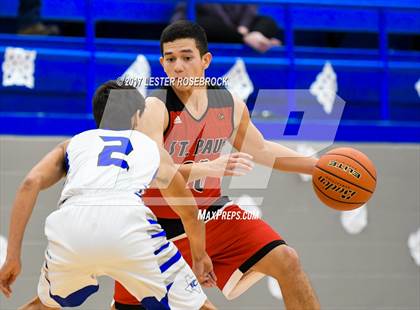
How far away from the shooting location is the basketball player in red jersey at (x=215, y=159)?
13.2ft

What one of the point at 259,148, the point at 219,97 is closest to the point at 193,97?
the point at 219,97

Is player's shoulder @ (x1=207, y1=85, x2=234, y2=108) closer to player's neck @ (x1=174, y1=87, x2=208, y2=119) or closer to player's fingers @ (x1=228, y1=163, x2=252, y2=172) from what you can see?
player's neck @ (x1=174, y1=87, x2=208, y2=119)

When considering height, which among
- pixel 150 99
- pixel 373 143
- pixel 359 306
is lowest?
pixel 359 306

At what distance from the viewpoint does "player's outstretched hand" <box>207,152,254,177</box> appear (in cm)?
371

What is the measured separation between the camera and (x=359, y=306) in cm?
588

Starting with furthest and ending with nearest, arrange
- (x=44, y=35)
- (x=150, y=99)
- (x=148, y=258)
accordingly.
→ (x=44, y=35) → (x=150, y=99) → (x=148, y=258)

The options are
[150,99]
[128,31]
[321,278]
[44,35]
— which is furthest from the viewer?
[128,31]

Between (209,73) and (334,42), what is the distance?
64.7 inches

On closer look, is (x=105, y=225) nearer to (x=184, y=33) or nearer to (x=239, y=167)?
(x=239, y=167)

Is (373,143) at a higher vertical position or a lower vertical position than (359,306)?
higher

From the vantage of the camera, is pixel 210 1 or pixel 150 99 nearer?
pixel 150 99

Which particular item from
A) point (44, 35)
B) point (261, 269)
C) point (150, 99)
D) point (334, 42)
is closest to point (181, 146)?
point (150, 99)

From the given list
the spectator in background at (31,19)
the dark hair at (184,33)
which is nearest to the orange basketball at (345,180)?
the dark hair at (184,33)

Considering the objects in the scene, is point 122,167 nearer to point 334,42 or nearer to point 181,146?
point 181,146
